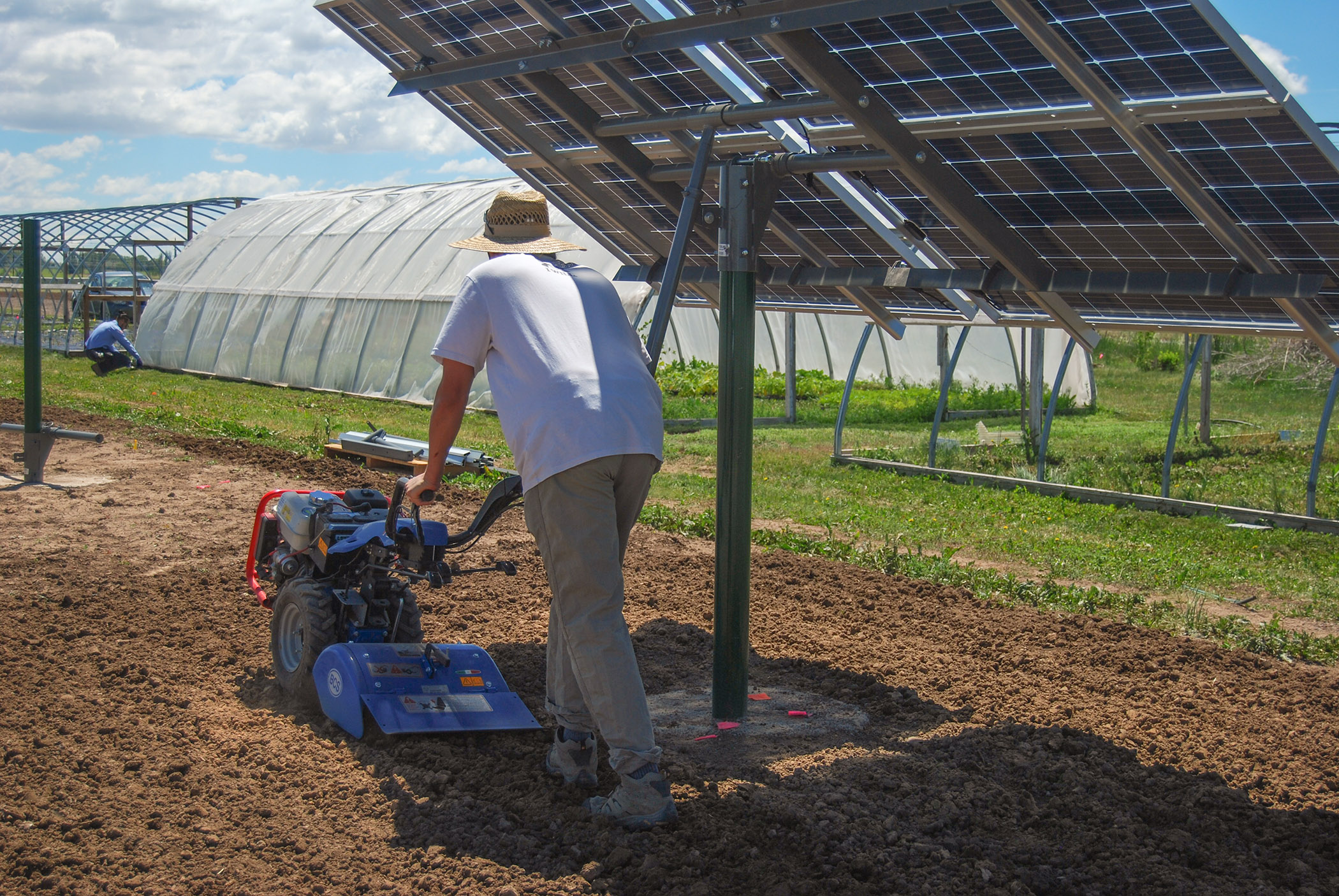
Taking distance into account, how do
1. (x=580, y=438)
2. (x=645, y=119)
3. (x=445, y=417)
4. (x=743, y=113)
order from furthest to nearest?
(x=645, y=119), (x=743, y=113), (x=445, y=417), (x=580, y=438)

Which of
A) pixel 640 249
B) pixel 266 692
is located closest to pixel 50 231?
pixel 640 249

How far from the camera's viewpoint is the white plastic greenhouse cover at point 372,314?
19969 millimetres

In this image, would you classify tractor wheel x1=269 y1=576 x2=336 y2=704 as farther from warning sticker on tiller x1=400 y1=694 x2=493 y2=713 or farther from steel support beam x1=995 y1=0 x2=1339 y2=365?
steel support beam x1=995 y1=0 x2=1339 y2=365

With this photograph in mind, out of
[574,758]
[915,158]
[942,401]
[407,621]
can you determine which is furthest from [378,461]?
[574,758]

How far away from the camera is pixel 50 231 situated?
33656 mm

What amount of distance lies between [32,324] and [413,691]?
24.1 ft

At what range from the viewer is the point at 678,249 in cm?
462

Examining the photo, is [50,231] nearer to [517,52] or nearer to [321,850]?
[517,52]

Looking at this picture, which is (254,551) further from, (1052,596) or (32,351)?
(32,351)

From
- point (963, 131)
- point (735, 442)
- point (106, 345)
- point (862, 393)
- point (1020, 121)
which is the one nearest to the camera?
point (735, 442)

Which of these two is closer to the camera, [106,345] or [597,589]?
[597,589]

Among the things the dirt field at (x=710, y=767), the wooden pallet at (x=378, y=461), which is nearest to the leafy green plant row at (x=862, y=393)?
the wooden pallet at (x=378, y=461)

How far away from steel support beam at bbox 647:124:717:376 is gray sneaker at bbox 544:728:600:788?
1460mm

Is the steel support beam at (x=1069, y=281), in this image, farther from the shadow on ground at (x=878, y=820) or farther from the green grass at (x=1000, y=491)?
the shadow on ground at (x=878, y=820)
